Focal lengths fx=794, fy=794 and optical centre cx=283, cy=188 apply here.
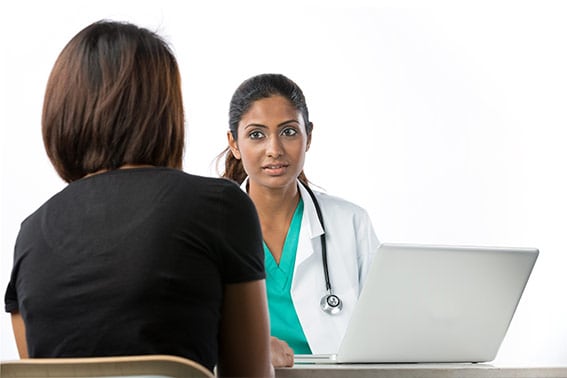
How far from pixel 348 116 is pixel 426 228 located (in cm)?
60

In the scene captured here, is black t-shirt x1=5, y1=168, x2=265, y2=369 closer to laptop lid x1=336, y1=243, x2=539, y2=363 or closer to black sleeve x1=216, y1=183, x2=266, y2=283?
black sleeve x1=216, y1=183, x2=266, y2=283

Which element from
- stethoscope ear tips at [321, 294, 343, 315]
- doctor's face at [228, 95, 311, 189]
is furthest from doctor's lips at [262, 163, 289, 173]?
stethoscope ear tips at [321, 294, 343, 315]

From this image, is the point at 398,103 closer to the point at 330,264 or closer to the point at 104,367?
the point at 330,264

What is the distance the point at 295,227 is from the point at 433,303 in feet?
3.01

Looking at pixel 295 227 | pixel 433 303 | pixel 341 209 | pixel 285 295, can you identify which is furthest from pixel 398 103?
pixel 433 303

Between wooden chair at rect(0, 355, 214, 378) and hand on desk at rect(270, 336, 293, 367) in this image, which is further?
hand on desk at rect(270, 336, 293, 367)

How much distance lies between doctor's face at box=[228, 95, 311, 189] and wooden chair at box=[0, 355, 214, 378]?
4.58 feet

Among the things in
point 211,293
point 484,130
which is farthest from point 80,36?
point 484,130

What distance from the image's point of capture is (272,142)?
234 centimetres

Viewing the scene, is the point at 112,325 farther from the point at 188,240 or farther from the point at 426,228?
the point at 426,228

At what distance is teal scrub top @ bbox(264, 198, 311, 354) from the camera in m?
2.14

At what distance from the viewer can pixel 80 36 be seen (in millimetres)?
1246

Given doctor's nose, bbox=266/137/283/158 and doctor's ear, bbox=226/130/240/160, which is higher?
doctor's nose, bbox=266/137/283/158

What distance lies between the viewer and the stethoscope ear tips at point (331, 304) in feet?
7.24
